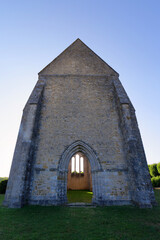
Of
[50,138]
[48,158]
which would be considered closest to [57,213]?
[48,158]

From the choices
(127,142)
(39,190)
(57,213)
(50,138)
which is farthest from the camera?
(50,138)

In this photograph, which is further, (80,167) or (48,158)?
(80,167)

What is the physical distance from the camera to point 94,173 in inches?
299

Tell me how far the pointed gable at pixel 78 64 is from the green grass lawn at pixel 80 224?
965 centimetres

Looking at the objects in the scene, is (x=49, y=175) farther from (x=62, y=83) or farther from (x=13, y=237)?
(x=62, y=83)

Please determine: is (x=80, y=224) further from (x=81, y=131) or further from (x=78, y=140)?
(x=81, y=131)

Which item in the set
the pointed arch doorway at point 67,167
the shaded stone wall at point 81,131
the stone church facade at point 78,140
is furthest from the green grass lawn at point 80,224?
the shaded stone wall at point 81,131

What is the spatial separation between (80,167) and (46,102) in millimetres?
11558

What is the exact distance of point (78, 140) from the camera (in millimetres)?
8094

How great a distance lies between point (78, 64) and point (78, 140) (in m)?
6.94

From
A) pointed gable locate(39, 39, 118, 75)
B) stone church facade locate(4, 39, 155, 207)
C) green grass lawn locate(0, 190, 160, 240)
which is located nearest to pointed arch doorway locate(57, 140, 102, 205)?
stone church facade locate(4, 39, 155, 207)

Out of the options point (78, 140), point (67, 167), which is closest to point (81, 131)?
point (78, 140)

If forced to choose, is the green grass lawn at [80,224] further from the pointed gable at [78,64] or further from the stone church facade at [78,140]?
the pointed gable at [78,64]

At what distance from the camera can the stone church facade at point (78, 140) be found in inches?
265
